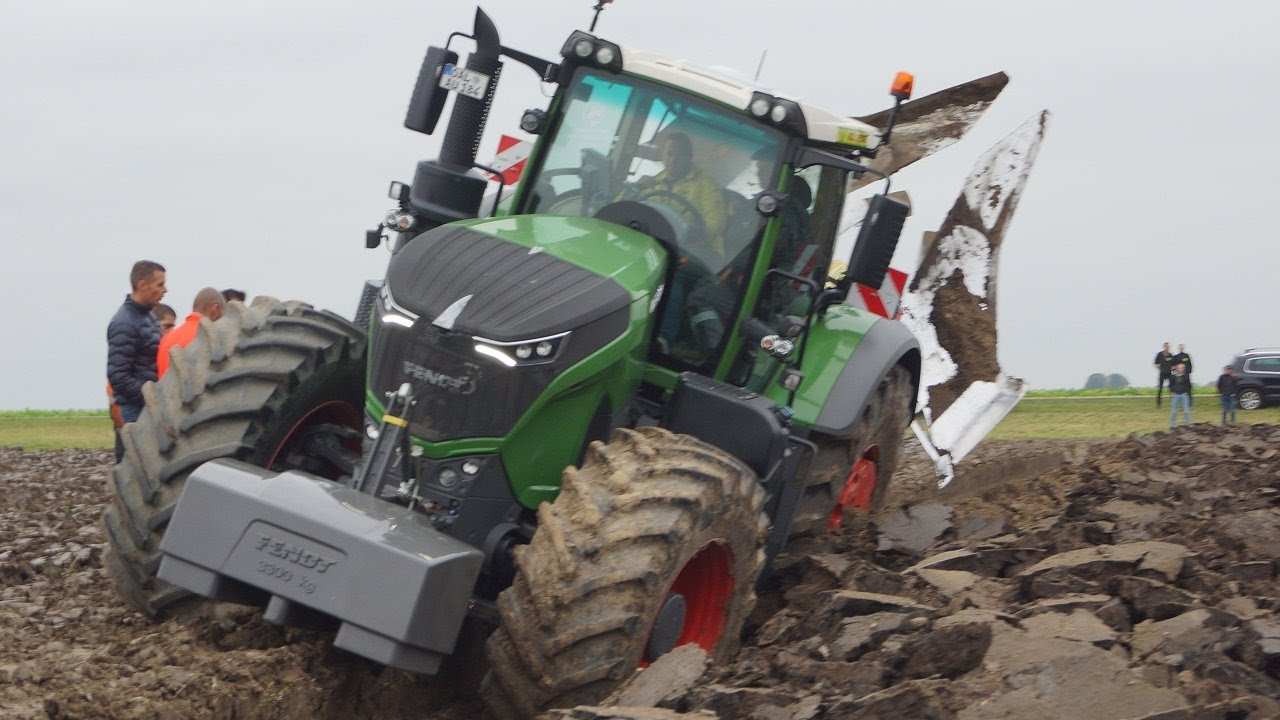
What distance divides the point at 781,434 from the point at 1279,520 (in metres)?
2.79

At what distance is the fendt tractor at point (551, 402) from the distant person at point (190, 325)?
91.3 inches

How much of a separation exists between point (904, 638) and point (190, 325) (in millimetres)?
5527

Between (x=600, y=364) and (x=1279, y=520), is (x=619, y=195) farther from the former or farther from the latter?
(x=1279, y=520)

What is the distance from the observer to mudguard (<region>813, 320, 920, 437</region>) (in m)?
7.50

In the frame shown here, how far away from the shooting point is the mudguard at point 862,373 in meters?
7.50

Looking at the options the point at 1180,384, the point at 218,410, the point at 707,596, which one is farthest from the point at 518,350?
the point at 1180,384

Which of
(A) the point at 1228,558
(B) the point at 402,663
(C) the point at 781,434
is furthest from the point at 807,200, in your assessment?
(B) the point at 402,663

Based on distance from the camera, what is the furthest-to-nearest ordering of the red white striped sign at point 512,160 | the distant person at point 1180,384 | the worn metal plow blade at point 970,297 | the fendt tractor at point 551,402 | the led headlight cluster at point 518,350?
the distant person at point 1180,384 → the worn metal plow blade at point 970,297 → the red white striped sign at point 512,160 → the led headlight cluster at point 518,350 → the fendt tractor at point 551,402

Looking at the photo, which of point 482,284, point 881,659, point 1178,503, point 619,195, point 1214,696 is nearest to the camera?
point 1214,696

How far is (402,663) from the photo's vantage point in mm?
5254

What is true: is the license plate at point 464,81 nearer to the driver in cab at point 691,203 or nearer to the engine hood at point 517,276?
the engine hood at point 517,276

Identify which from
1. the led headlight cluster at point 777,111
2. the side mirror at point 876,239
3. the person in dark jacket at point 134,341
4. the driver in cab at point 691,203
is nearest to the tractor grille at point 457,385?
the driver in cab at point 691,203

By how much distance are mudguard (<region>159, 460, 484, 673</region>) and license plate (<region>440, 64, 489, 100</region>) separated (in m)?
1.97

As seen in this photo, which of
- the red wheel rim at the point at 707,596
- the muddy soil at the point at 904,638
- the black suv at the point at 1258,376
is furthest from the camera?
the black suv at the point at 1258,376
